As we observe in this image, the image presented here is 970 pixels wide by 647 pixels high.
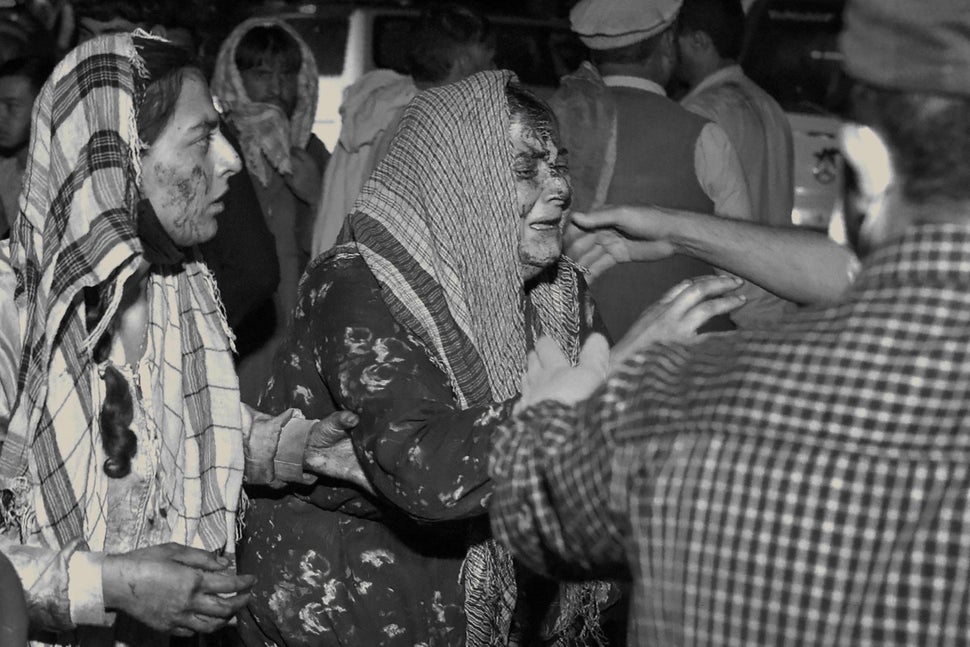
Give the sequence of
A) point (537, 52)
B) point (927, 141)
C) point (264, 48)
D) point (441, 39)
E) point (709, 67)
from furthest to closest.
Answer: point (537, 52)
point (709, 67)
point (264, 48)
point (441, 39)
point (927, 141)

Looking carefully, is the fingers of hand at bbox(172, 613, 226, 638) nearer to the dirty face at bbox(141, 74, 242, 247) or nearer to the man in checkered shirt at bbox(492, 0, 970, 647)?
the dirty face at bbox(141, 74, 242, 247)

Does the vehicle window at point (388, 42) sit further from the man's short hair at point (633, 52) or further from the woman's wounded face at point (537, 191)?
the woman's wounded face at point (537, 191)

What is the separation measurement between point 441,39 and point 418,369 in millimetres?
3618

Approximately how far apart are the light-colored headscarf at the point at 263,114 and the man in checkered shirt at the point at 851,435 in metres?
4.52

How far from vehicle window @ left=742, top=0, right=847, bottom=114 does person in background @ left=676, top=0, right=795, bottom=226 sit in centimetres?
389

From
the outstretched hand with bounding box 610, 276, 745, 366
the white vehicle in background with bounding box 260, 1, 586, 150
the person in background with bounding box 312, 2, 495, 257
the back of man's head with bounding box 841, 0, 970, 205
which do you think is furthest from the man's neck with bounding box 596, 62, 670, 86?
the back of man's head with bounding box 841, 0, 970, 205

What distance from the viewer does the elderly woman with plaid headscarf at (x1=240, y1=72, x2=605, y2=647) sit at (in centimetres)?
316

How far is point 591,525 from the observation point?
6.87 ft

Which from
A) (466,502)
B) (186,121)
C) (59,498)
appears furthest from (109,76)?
(466,502)

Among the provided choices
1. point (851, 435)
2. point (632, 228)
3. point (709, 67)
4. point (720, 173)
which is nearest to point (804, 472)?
point (851, 435)

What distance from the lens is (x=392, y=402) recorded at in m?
3.10

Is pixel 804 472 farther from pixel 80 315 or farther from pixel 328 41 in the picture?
pixel 328 41

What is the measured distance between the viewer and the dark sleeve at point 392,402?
3.01 metres

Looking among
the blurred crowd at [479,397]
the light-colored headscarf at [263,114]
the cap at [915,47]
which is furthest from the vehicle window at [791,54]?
the cap at [915,47]
